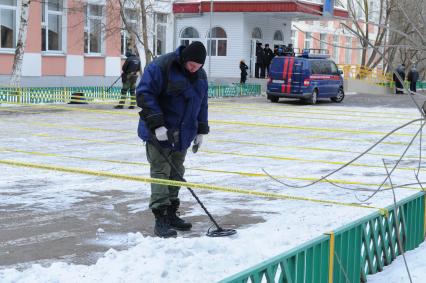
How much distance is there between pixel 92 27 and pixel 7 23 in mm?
4783

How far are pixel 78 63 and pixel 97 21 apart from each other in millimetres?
2283

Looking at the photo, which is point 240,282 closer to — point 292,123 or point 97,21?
point 292,123

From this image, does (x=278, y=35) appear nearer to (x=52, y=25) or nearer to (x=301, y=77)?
(x=301, y=77)

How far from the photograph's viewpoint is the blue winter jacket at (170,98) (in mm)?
5992

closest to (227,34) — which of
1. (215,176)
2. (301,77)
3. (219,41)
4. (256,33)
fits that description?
(219,41)

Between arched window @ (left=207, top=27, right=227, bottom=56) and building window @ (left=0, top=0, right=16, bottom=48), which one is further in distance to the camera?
arched window @ (left=207, top=27, right=227, bottom=56)

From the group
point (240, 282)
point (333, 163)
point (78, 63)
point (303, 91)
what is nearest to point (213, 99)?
point (303, 91)

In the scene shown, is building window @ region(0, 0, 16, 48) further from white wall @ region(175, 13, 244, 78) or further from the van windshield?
white wall @ region(175, 13, 244, 78)

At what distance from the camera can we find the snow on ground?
5129 mm

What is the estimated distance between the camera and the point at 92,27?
3131cm

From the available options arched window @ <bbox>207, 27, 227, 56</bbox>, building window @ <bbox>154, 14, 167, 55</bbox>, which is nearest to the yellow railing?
arched window @ <bbox>207, 27, 227, 56</bbox>

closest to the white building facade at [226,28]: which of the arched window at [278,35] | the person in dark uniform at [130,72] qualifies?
the arched window at [278,35]

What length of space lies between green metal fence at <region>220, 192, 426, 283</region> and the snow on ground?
0.74 metres

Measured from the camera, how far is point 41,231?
6.26 m
